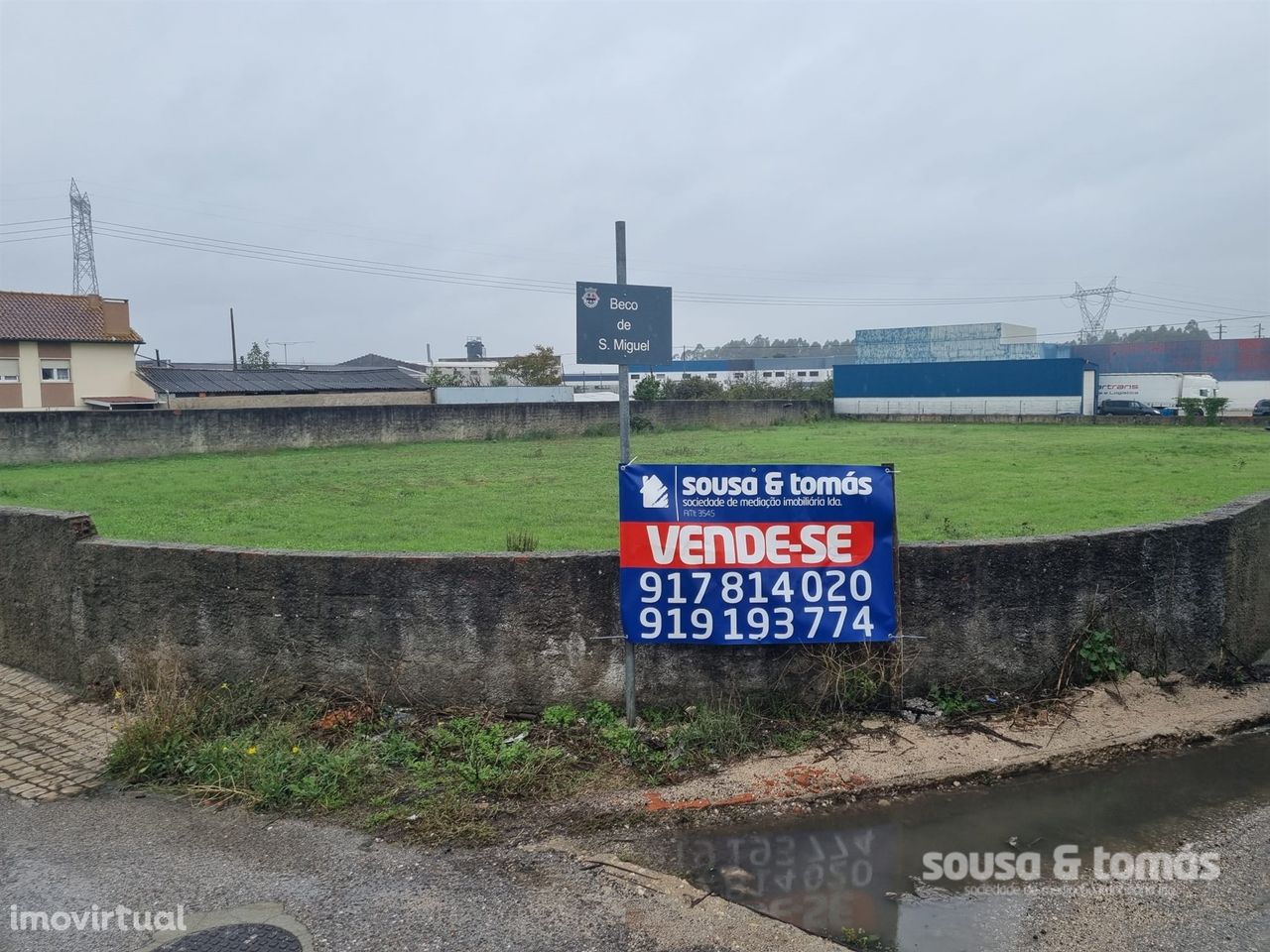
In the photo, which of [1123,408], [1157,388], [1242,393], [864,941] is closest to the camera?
[864,941]

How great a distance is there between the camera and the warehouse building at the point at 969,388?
5225 centimetres

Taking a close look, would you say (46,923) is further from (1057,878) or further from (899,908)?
(1057,878)

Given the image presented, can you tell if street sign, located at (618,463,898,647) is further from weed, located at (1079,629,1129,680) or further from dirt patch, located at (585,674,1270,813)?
weed, located at (1079,629,1129,680)

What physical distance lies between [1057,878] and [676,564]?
8.64 feet

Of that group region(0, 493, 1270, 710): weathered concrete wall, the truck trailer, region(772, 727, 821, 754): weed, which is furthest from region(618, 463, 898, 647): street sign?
the truck trailer

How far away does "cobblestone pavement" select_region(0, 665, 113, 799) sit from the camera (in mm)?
5453

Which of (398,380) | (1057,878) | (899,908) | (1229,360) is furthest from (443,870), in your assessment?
(1229,360)

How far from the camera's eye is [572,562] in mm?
5969

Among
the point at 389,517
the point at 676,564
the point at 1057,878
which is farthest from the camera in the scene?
the point at 389,517

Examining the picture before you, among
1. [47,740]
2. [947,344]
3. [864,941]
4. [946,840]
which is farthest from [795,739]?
[947,344]

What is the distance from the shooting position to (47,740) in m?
6.06

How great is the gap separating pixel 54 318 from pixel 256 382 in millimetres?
9888

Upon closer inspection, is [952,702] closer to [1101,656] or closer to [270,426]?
[1101,656]

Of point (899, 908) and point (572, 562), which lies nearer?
point (899, 908)
